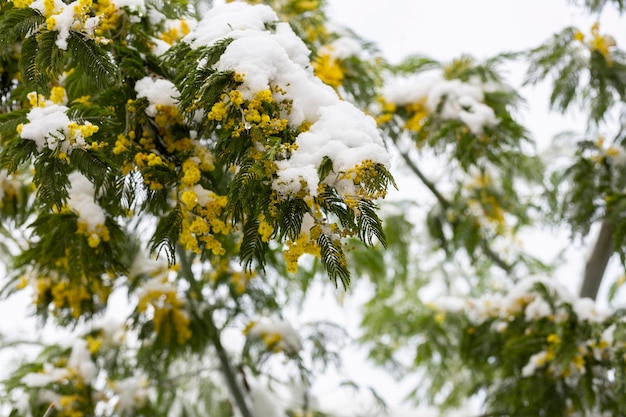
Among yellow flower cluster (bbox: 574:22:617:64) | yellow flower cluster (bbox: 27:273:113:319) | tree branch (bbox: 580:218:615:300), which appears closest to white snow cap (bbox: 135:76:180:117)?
yellow flower cluster (bbox: 27:273:113:319)

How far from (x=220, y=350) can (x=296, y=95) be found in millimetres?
2153

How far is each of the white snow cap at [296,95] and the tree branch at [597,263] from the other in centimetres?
281

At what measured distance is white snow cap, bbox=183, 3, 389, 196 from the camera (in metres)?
1.50

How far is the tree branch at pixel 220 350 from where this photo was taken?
3.36m

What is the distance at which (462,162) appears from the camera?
3.43 m

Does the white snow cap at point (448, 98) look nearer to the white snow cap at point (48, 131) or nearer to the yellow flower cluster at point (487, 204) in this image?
the yellow flower cluster at point (487, 204)

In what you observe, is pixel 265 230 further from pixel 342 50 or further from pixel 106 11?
pixel 342 50

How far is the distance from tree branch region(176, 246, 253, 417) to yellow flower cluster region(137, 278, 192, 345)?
0.10m

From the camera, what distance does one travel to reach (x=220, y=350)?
350cm

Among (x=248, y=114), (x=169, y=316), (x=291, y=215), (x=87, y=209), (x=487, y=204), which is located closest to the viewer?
(x=291, y=215)

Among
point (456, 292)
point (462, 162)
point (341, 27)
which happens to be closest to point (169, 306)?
point (462, 162)

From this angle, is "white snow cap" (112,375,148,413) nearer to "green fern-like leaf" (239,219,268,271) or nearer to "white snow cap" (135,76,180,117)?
"white snow cap" (135,76,180,117)

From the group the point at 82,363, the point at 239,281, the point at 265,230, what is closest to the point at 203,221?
the point at 265,230

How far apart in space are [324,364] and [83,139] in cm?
226
